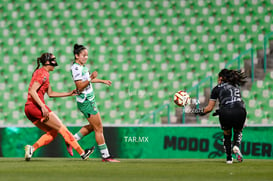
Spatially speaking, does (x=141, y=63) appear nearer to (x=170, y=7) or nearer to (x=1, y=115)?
(x=170, y=7)

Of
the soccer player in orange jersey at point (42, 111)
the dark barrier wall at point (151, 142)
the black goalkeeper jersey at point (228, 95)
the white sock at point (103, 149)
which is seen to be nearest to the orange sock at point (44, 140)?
the soccer player in orange jersey at point (42, 111)

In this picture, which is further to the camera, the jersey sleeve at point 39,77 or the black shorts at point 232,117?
the jersey sleeve at point 39,77

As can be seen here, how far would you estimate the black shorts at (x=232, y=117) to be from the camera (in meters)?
8.55

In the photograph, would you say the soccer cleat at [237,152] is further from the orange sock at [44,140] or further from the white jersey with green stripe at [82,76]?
the orange sock at [44,140]

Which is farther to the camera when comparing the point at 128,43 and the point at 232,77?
the point at 128,43

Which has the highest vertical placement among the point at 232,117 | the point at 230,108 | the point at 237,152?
the point at 230,108

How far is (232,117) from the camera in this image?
8.55 m

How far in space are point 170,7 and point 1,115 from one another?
496 cm

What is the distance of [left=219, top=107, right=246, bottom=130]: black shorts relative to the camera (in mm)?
8555

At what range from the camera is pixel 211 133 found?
1123 cm

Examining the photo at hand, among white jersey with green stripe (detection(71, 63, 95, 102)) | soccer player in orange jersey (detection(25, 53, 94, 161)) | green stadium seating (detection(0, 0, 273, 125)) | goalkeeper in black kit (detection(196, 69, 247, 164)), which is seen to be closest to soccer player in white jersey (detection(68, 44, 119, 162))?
white jersey with green stripe (detection(71, 63, 95, 102))

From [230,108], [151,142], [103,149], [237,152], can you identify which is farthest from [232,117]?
[151,142]

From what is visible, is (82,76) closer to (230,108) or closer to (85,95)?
(85,95)

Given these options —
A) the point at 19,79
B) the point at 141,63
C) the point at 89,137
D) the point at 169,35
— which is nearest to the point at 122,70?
the point at 141,63
